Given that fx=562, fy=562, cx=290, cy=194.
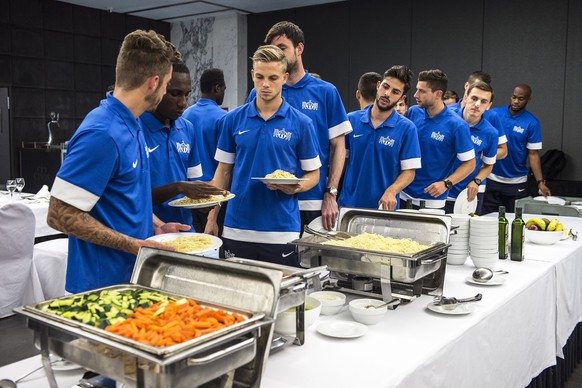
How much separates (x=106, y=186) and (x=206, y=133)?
1914mm

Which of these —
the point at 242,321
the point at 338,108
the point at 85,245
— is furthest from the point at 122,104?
the point at 338,108

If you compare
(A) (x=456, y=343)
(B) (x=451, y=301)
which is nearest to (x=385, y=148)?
(B) (x=451, y=301)

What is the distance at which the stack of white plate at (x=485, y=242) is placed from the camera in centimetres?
203

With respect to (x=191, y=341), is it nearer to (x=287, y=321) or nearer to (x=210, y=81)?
(x=287, y=321)

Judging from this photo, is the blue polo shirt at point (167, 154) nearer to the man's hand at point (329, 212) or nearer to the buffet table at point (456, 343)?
the man's hand at point (329, 212)

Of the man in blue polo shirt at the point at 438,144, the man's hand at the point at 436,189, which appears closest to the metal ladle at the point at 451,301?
the man's hand at the point at 436,189

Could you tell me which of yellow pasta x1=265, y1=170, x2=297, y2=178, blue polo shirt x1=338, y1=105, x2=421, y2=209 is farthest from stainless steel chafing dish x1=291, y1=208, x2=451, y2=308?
blue polo shirt x1=338, y1=105, x2=421, y2=209

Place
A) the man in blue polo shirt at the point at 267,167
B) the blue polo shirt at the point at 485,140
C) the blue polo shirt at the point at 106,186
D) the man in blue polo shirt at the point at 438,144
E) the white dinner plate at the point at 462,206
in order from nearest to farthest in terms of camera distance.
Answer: the blue polo shirt at the point at 106,186 → the man in blue polo shirt at the point at 267,167 → the white dinner plate at the point at 462,206 → the man in blue polo shirt at the point at 438,144 → the blue polo shirt at the point at 485,140

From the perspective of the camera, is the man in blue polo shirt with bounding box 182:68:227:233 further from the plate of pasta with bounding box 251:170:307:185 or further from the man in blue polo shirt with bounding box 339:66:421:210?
the plate of pasta with bounding box 251:170:307:185

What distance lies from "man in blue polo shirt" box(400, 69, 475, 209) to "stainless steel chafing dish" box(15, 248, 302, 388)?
2392mm

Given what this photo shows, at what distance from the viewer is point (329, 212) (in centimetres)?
271

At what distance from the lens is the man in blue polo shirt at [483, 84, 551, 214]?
16.5 feet

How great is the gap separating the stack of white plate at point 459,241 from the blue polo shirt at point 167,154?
1.02m

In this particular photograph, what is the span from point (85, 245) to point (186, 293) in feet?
1.50
